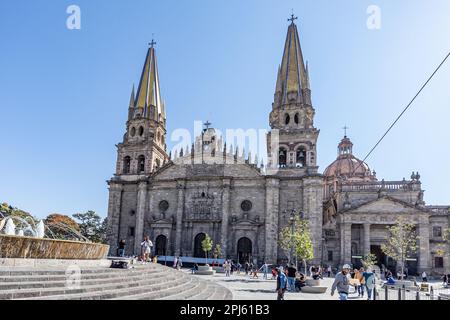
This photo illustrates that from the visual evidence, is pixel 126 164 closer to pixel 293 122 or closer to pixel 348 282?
pixel 293 122

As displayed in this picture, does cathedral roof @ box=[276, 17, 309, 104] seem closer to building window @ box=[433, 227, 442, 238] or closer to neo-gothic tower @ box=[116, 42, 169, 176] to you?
neo-gothic tower @ box=[116, 42, 169, 176]

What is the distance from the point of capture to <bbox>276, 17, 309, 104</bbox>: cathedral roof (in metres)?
38.2

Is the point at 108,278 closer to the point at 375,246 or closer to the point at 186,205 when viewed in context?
the point at 186,205

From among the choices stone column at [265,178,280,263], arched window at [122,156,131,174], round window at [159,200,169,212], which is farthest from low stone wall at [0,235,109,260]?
arched window at [122,156,131,174]

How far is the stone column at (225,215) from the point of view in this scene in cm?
3459

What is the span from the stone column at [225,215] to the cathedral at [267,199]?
0.10 metres

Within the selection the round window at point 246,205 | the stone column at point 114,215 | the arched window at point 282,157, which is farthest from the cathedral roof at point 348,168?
the stone column at point 114,215

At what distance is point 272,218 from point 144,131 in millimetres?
17443

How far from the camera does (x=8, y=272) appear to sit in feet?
26.6

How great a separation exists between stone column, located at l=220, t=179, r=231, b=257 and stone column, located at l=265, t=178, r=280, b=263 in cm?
387

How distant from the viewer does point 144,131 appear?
41.3 m

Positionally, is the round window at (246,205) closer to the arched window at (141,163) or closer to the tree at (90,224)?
the arched window at (141,163)
